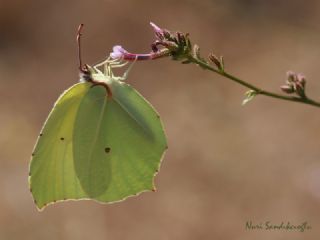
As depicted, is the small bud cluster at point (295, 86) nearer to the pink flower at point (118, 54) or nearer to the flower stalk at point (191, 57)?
the flower stalk at point (191, 57)

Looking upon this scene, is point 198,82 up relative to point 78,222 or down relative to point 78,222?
up

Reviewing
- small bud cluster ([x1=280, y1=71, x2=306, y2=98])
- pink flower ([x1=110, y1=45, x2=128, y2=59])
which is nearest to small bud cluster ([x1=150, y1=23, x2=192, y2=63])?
pink flower ([x1=110, y1=45, x2=128, y2=59])

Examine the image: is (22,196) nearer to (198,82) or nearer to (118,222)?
(118,222)

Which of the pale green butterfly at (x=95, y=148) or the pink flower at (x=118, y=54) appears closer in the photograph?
the pink flower at (x=118, y=54)

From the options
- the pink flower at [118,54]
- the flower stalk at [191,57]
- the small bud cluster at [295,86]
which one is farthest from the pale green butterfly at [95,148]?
the small bud cluster at [295,86]

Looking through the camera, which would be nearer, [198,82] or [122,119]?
[122,119]

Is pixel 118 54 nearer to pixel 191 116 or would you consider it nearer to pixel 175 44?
pixel 175 44

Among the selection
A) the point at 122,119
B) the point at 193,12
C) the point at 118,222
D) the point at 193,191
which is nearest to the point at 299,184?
the point at 193,191

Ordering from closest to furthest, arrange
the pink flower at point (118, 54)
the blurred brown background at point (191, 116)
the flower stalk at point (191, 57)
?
the flower stalk at point (191, 57) < the pink flower at point (118, 54) < the blurred brown background at point (191, 116)
